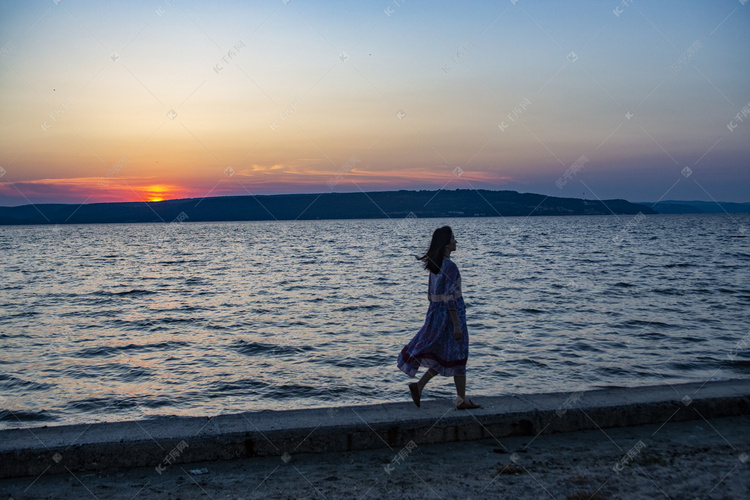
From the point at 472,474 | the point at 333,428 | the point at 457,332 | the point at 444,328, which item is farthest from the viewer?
the point at 444,328

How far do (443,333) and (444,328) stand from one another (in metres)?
0.05

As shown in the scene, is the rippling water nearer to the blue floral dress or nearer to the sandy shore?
the blue floral dress

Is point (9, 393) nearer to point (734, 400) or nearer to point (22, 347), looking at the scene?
point (22, 347)

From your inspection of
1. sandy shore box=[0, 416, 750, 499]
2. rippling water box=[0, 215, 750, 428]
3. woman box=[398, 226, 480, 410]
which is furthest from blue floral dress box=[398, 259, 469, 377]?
rippling water box=[0, 215, 750, 428]

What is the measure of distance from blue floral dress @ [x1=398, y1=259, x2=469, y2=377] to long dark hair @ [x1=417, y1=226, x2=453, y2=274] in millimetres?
60

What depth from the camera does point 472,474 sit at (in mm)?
4074

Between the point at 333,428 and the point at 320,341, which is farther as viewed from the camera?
the point at 320,341

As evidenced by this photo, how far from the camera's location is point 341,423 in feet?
15.2

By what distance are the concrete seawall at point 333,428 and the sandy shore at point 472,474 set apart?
0.10 meters

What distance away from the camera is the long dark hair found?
5098mm

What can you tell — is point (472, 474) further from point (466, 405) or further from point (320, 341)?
point (320, 341)

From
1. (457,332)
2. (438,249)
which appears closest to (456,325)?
(457,332)

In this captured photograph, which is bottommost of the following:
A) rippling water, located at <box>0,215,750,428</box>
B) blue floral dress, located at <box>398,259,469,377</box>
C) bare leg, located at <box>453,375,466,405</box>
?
rippling water, located at <box>0,215,750,428</box>

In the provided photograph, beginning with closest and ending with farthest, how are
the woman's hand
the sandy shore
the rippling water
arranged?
the sandy shore < the woman's hand < the rippling water
